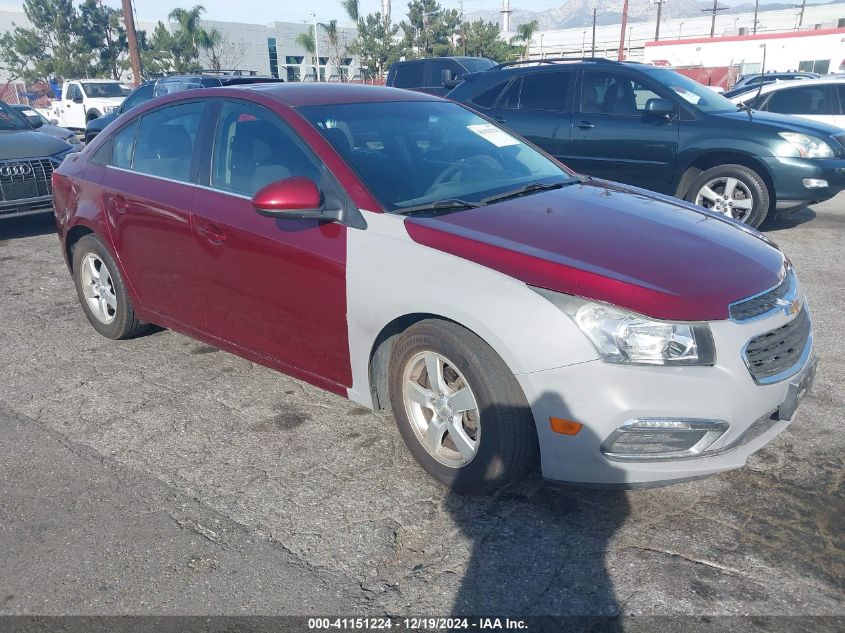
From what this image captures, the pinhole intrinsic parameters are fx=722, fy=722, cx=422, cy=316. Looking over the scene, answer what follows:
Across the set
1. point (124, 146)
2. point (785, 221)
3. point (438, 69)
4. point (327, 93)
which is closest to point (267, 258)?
point (327, 93)

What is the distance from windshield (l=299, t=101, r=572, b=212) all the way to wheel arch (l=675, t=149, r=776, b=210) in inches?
158

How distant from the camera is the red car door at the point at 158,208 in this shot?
4.03m

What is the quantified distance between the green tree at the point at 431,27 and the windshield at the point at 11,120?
43.1 metres

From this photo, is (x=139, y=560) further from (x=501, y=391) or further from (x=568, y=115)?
(x=568, y=115)

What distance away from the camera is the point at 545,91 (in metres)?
8.44

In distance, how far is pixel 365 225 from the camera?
125 inches

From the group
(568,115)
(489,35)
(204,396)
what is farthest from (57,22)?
(204,396)

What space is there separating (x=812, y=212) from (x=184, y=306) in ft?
27.0

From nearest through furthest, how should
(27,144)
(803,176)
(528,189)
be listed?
1. (528,189)
2. (803,176)
3. (27,144)

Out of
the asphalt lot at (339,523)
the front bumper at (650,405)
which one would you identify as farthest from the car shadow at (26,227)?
the front bumper at (650,405)

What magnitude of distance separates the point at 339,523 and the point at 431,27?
50467mm

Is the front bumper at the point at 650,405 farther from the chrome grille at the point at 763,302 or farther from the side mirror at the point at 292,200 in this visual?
the side mirror at the point at 292,200

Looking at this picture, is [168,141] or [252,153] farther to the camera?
[168,141]

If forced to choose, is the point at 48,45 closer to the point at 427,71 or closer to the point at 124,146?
the point at 427,71
